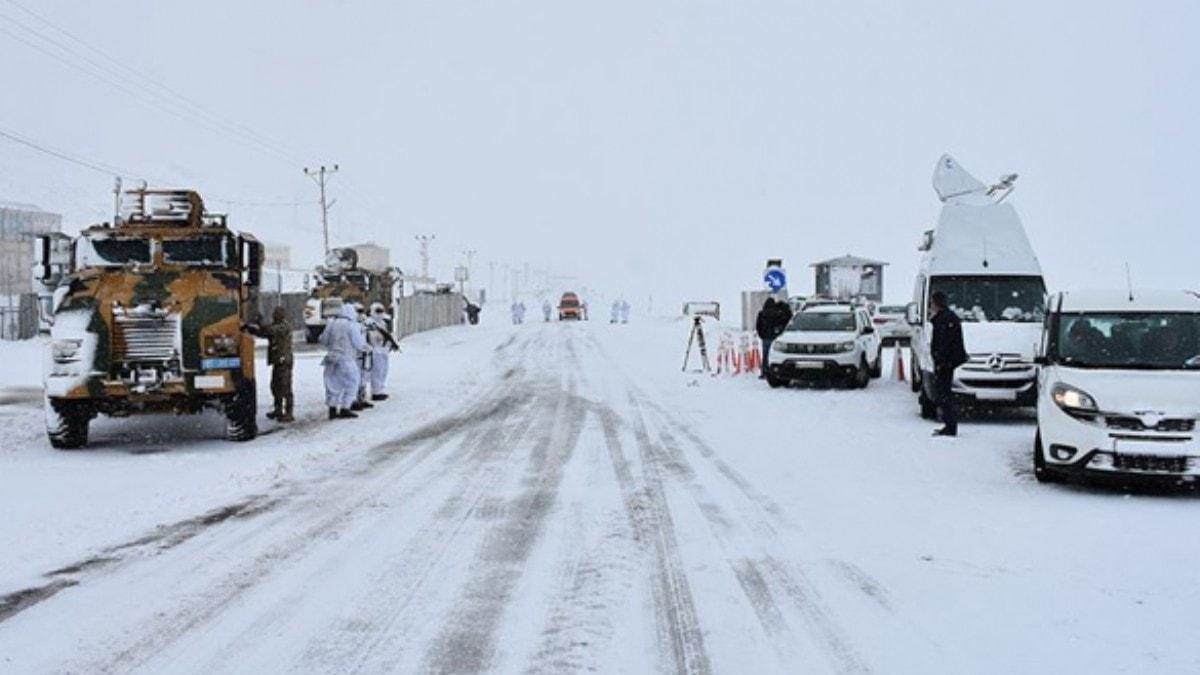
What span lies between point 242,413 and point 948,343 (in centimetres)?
915

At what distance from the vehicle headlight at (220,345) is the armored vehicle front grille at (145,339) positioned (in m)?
0.36

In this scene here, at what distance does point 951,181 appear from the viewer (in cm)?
1914

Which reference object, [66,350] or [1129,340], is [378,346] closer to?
[66,350]

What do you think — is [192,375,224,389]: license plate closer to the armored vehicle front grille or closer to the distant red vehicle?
the armored vehicle front grille

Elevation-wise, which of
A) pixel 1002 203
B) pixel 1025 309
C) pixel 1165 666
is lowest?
pixel 1165 666

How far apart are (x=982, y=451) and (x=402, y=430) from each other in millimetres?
7568

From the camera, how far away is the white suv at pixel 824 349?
19500 mm

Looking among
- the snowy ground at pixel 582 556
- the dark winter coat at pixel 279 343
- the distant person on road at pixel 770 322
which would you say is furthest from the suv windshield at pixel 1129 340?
the distant person on road at pixel 770 322

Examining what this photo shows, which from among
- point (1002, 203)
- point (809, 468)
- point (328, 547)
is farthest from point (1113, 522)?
point (1002, 203)

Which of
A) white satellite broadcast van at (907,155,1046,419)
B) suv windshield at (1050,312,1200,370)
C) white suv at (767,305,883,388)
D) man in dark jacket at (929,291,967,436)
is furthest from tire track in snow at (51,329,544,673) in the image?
white suv at (767,305,883,388)

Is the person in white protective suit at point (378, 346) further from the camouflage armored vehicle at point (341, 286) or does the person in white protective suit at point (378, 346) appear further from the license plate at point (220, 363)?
the camouflage armored vehicle at point (341, 286)

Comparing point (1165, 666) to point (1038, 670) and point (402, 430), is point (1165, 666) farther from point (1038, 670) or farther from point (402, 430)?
point (402, 430)

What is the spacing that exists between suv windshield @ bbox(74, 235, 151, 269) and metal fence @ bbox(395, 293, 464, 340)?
88.2ft

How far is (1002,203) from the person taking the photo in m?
17.8
